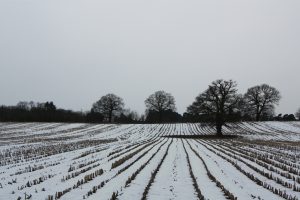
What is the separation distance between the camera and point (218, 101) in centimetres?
6794

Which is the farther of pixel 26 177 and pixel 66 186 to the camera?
pixel 26 177

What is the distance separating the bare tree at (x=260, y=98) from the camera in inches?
4246

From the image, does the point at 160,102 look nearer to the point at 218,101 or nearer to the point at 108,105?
the point at 108,105

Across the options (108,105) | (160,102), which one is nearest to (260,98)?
(160,102)

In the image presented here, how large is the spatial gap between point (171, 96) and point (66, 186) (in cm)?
11617

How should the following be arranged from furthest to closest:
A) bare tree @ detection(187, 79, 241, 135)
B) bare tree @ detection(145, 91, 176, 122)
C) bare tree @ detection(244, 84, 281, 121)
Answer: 1. bare tree @ detection(145, 91, 176, 122)
2. bare tree @ detection(244, 84, 281, 121)
3. bare tree @ detection(187, 79, 241, 135)

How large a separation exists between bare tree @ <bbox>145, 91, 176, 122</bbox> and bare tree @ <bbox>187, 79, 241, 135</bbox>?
56378mm

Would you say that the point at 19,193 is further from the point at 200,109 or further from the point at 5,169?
the point at 200,109

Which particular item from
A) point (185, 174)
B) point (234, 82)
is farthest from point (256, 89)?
point (185, 174)

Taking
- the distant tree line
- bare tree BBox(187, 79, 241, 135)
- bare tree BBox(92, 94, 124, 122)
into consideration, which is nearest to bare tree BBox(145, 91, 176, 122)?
the distant tree line

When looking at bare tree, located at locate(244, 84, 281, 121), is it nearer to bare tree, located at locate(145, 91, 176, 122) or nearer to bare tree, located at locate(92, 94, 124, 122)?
bare tree, located at locate(145, 91, 176, 122)

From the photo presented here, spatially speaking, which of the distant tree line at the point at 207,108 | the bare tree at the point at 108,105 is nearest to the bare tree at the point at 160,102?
the distant tree line at the point at 207,108

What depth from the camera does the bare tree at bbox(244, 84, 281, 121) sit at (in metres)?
108

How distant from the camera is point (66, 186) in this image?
1206 centimetres
